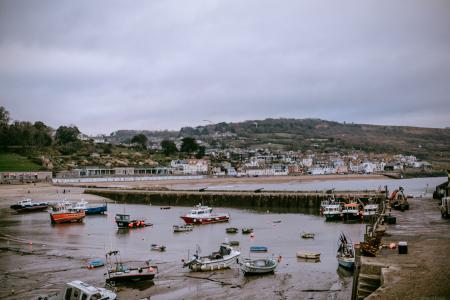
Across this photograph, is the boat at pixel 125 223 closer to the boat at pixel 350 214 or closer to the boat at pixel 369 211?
the boat at pixel 350 214

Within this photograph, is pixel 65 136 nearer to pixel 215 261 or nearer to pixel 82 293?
pixel 215 261

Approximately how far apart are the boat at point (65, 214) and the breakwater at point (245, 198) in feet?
72.8

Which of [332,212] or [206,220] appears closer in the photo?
[332,212]

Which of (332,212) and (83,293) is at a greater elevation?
(332,212)

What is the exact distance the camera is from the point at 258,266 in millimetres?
26969

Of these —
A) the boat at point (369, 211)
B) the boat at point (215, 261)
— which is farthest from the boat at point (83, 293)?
the boat at point (369, 211)

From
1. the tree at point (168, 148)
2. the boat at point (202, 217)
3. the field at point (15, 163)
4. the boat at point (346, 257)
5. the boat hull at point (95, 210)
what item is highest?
the tree at point (168, 148)

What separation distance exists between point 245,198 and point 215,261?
41.9 meters

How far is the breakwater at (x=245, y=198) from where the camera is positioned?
6316 centimetres

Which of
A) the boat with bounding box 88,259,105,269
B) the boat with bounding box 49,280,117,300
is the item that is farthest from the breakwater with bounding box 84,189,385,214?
the boat with bounding box 49,280,117,300

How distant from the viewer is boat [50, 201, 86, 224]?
2036 inches

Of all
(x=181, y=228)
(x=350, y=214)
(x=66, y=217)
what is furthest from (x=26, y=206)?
(x=350, y=214)

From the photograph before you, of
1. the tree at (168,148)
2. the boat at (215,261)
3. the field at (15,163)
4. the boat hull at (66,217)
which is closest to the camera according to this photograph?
the boat at (215,261)

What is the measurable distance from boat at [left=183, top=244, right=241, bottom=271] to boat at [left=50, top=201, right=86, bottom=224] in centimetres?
2791
